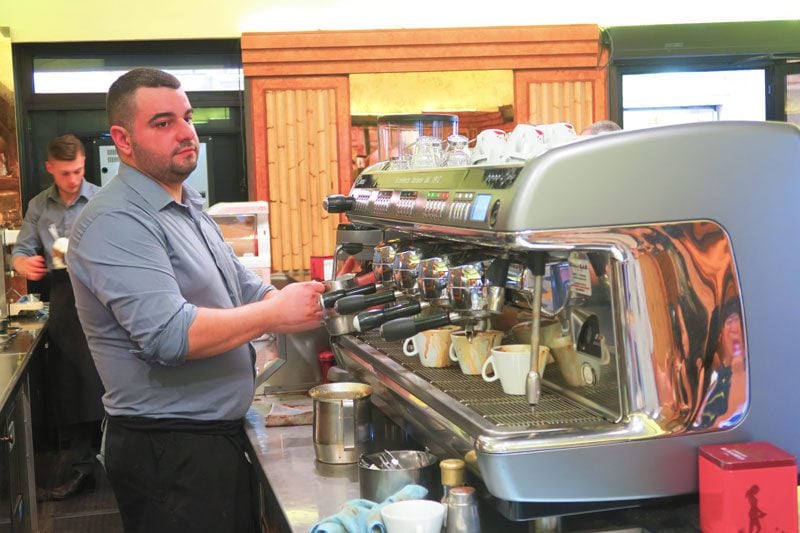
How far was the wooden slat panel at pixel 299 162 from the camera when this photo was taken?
588 centimetres

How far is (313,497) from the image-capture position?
193 centimetres

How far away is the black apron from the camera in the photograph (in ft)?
17.2

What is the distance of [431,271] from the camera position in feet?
6.44

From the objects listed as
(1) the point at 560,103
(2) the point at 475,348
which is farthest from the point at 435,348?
(1) the point at 560,103

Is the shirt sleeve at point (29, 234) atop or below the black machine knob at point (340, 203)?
below

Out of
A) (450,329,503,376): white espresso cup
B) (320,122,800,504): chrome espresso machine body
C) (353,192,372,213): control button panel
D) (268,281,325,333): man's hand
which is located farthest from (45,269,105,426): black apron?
(320,122,800,504): chrome espresso machine body

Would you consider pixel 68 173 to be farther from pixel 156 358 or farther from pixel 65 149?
pixel 156 358

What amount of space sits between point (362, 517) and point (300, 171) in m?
4.48

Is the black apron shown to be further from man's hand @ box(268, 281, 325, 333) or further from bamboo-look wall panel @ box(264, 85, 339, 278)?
man's hand @ box(268, 281, 325, 333)

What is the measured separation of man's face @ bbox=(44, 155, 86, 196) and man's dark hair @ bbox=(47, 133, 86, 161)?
0.05ft

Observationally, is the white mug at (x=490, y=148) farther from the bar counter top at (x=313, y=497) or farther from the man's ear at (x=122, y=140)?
the man's ear at (x=122, y=140)

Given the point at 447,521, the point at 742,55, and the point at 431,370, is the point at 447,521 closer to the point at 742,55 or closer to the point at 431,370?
the point at 431,370

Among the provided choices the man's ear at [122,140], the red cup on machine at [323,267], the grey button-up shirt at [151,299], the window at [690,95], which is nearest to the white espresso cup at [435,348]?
the grey button-up shirt at [151,299]

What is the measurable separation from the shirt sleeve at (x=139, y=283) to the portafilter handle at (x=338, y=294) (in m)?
0.28
